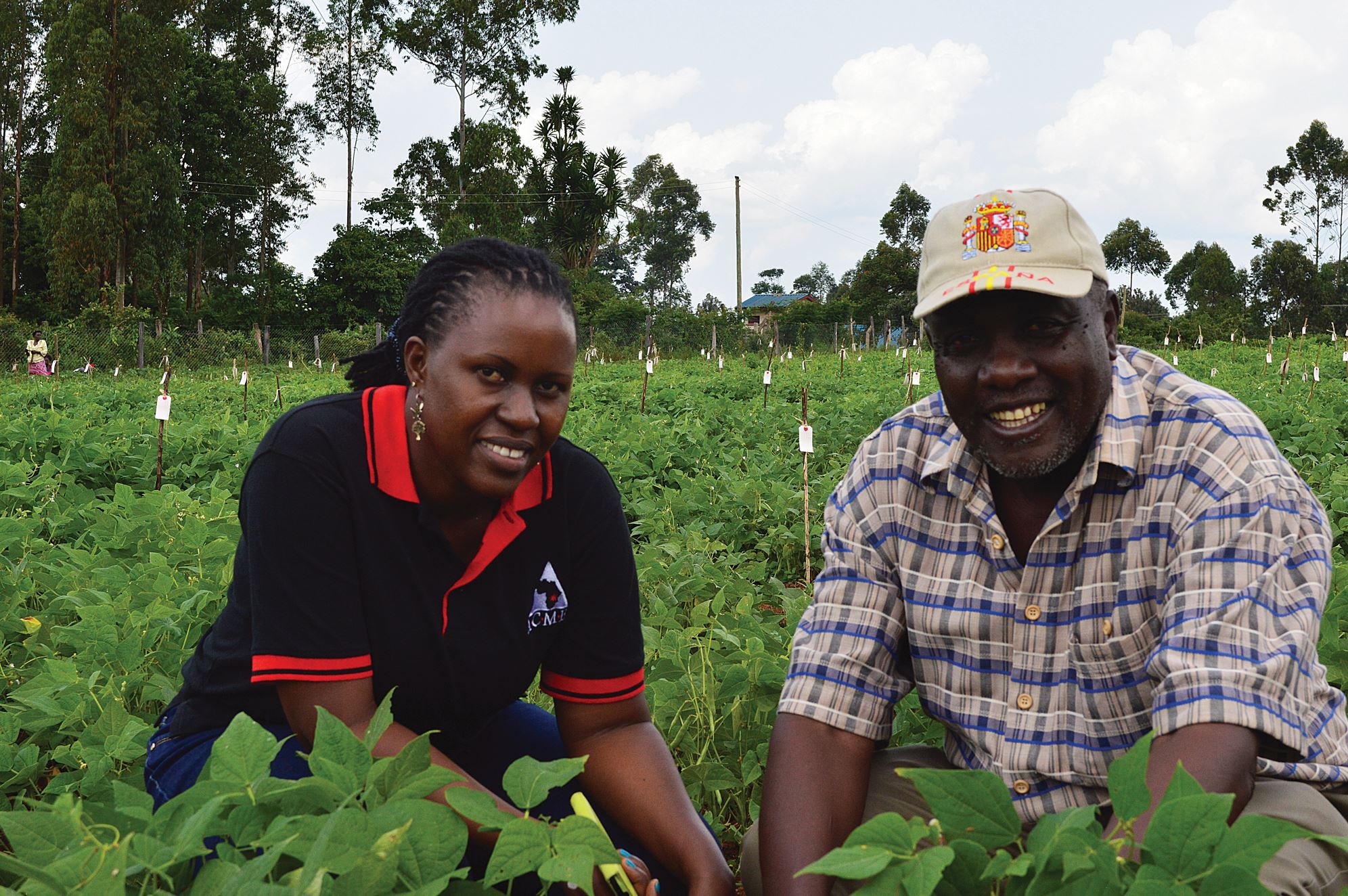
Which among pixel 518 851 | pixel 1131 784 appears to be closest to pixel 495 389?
pixel 518 851

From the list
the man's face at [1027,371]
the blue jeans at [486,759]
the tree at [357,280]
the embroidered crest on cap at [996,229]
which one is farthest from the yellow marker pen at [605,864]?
the tree at [357,280]

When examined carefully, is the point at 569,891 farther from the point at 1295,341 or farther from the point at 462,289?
the point at 1295,341

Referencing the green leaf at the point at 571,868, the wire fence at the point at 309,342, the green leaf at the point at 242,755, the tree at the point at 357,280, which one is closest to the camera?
the green leaf at the point at 571,868

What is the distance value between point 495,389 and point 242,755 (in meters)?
0.71

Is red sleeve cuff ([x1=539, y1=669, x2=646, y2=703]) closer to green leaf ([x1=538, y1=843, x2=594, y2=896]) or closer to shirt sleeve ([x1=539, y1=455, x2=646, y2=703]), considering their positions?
shirt sleeve ([x1=539, y1=455, x2=646, y2=703])

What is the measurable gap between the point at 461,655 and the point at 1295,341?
2566 cm

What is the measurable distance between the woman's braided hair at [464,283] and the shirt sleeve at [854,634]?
603mm

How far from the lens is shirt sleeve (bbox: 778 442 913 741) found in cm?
178

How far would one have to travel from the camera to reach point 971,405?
5.42 feet

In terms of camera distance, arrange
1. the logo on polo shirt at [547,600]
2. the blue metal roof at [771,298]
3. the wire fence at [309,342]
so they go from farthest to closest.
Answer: the blue metal roof at [771,298] → the wire fence at [309,342] → the logo on polo shirt at [547,600]

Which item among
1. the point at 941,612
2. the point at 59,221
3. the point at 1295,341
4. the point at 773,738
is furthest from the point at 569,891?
the point at 59,221

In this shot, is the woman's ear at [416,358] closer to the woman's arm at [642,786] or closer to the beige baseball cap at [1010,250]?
the woman's arm at [642,786]

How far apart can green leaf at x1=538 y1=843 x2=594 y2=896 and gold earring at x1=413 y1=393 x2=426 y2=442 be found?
0.88m

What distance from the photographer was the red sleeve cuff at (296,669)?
5.37 feet
